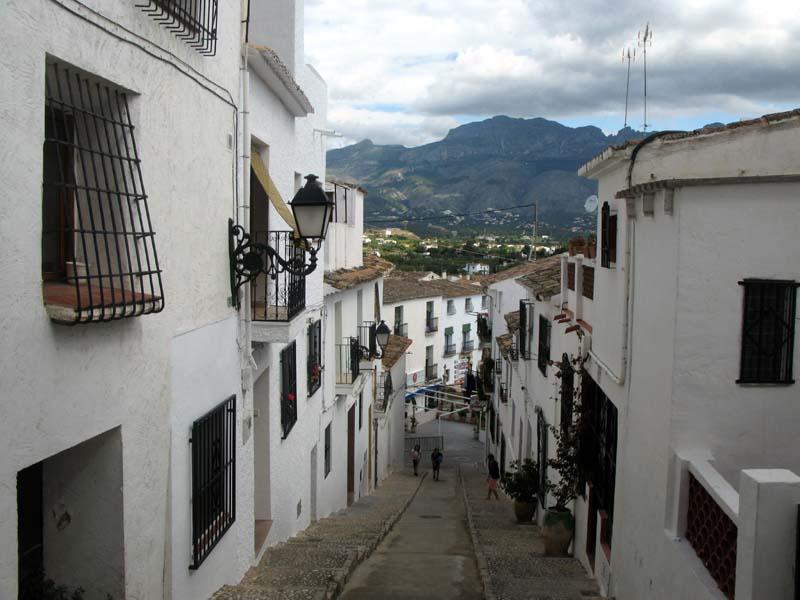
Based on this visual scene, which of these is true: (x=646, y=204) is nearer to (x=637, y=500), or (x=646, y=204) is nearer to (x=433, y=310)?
(x=637, y=500)

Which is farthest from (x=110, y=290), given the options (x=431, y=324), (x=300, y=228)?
(x=431, y=324)

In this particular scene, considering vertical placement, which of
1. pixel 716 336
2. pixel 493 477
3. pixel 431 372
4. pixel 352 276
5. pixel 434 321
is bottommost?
pixel 431 372

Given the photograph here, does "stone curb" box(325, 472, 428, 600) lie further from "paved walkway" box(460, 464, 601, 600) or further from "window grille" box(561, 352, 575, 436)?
"window grille" box(561, 352, 575, 436)

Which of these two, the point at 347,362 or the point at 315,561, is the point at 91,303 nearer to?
the point at 315,561

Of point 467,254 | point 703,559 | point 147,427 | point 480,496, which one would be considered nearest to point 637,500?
point 703,559

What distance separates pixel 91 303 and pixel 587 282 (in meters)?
8.63

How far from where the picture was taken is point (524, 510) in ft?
56.2

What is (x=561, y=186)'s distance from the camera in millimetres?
190500

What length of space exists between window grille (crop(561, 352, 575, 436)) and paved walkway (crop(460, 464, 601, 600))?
1.97 m

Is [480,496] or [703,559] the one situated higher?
[703,559]

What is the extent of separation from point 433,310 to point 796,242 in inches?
1911

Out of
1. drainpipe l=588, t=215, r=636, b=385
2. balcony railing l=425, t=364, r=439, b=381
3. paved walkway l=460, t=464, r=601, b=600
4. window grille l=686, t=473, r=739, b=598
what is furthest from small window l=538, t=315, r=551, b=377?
balcony railing l=425, t=364, r=439, b=381

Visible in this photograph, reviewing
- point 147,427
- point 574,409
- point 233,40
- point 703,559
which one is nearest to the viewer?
point 147,427

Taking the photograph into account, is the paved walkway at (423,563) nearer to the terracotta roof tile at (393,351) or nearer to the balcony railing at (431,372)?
the terracotta roof tile at (393,351)
